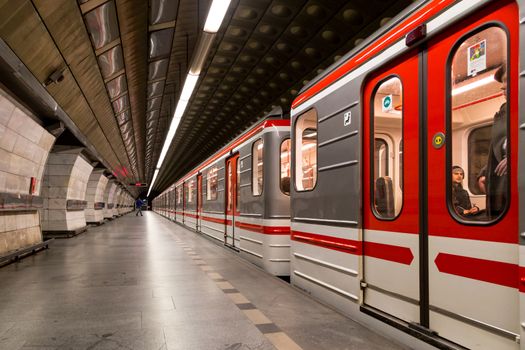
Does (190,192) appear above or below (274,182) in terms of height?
below

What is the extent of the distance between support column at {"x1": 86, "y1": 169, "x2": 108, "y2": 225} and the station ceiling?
705cm

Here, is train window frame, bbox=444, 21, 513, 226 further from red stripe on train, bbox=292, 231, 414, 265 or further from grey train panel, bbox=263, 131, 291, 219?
grey train panel, bbox=263, 131, 291, 219

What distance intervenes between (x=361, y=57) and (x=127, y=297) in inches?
159

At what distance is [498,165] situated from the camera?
263cm

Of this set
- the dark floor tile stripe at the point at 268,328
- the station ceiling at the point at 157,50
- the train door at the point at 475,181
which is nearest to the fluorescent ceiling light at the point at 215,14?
the station ceiling at the point at 157,50

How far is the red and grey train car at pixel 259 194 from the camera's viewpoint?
7.00 meters

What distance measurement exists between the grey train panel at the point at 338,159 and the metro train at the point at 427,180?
0.01 m

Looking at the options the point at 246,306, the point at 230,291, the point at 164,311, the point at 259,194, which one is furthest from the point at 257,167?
the point at 164,311

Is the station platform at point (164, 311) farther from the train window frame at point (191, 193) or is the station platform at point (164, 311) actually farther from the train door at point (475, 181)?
the train window frame at point (191, 193)

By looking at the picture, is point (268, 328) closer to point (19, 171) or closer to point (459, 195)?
point (459, 195)

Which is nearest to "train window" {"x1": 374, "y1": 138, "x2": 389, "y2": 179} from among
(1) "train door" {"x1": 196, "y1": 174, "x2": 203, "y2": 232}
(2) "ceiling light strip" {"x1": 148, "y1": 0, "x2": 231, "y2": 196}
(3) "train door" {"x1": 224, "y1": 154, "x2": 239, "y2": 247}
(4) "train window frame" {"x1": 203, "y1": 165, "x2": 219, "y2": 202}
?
(2) "ceiling light strip" {"x1": 148, "y1": 0, "x2": 231, "y2": 196}

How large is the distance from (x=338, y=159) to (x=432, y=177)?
4.73 ft

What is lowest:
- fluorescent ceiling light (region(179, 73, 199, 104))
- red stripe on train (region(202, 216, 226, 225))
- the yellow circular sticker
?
red stripe on train (region(202, 216, 226, 225))

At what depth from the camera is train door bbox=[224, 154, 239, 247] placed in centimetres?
967
